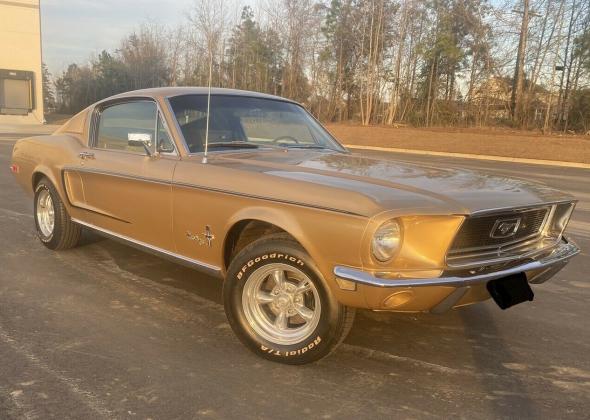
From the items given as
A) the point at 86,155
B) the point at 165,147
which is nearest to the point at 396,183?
the point at 165,147

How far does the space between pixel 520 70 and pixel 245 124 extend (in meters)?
33.8

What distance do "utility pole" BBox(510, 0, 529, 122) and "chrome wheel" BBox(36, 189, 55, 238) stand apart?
3318cm

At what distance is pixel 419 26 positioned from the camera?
4147 cm

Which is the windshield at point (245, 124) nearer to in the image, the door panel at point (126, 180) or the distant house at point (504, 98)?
the door panel at point (126, 180)

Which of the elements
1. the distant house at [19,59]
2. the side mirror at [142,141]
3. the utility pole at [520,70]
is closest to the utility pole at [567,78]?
the utility pole at [520,70]

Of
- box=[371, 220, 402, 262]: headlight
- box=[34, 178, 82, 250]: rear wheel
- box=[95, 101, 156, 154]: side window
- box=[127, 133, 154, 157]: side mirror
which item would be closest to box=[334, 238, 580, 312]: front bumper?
box=[371, 220, 402, 262]: headlight

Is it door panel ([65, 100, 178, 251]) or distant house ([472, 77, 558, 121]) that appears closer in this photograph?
door panel ([65, 100, 178, 251])

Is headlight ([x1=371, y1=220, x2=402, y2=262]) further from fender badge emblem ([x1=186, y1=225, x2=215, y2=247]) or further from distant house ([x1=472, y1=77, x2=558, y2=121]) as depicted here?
distant house ([x1=472, y1=77, x2=558, y2=121])

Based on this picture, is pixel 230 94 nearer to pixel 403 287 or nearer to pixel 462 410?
pixel 403 287

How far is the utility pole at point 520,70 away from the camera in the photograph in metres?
32.7

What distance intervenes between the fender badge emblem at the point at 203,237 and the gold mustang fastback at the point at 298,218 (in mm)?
11

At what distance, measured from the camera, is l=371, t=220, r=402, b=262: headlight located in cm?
280

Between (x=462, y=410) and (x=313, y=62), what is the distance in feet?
154

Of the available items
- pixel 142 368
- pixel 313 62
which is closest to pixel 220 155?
pixel 142 368
